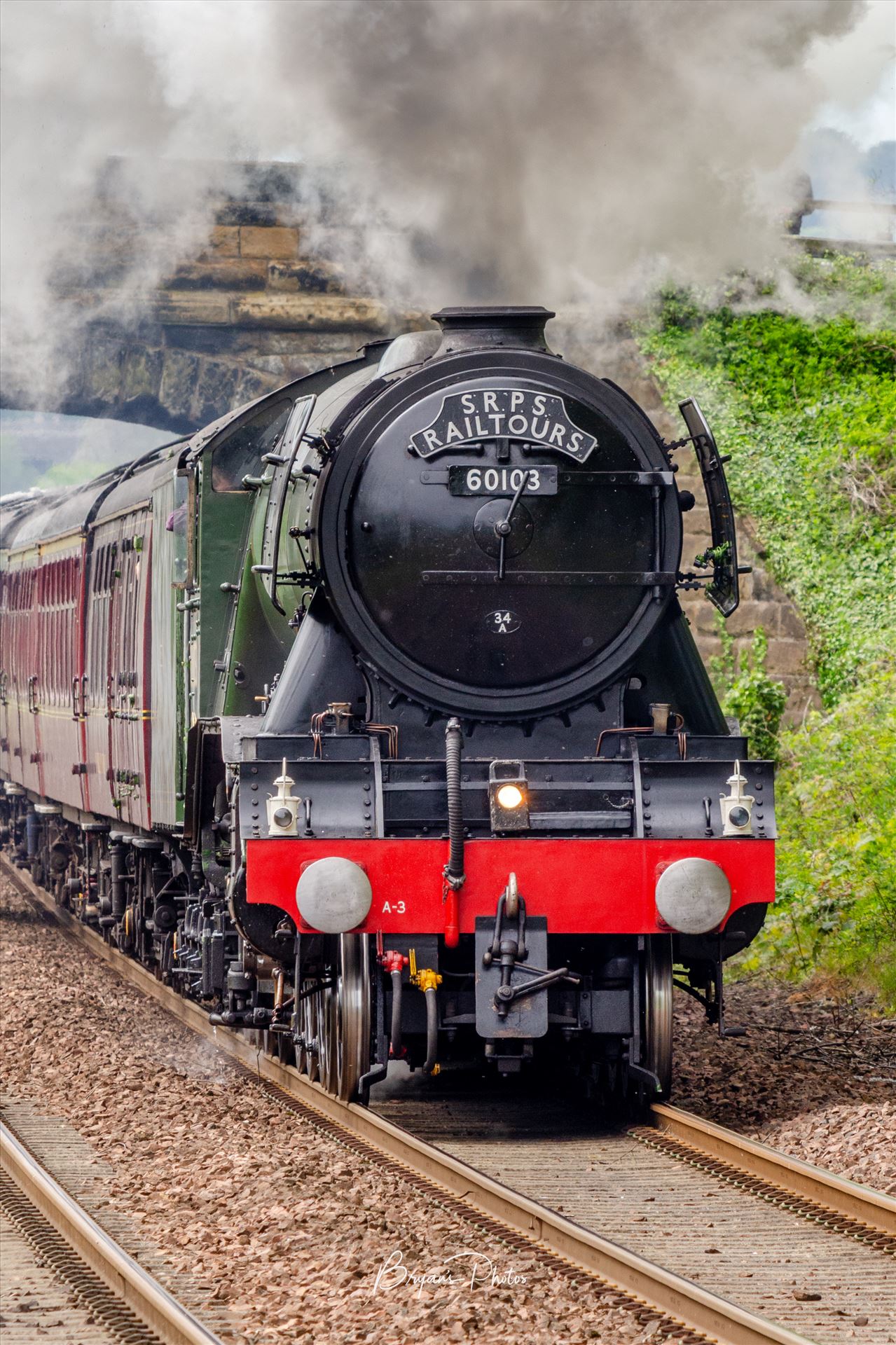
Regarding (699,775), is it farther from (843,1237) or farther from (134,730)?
(134,730)

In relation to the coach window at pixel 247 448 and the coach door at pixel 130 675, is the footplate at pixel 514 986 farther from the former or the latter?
the coach door at pixel 130 675

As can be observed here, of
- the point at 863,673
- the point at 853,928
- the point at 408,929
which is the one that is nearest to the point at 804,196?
the point at 863,673

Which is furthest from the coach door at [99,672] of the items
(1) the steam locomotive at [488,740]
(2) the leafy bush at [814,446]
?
(2) the leafy bush at [814,446]

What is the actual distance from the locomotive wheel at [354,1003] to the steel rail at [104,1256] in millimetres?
1218

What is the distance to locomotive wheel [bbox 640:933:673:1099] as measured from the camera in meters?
6.62

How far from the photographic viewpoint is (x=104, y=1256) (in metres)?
4.87

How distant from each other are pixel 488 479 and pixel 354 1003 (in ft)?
6.77

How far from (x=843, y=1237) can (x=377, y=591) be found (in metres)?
2.87

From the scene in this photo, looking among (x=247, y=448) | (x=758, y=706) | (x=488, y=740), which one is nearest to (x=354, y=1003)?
(x=488, y=740)

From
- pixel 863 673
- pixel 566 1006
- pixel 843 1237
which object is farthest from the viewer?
pixel 863 673

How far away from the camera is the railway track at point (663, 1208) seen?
441 centimetres

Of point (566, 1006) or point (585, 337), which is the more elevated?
point (585, 337)

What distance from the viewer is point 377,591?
6594 mm

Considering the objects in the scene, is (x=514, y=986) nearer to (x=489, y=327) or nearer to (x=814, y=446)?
(x=489, y=327)
